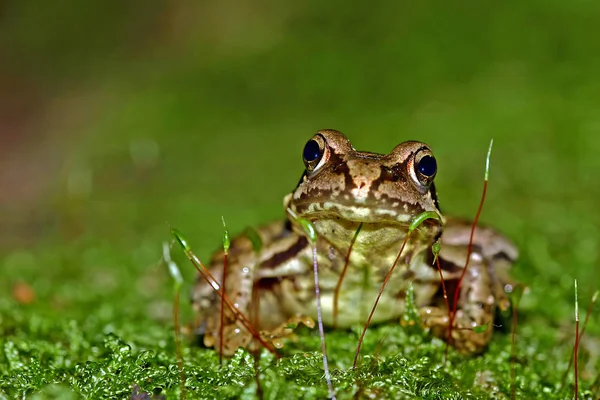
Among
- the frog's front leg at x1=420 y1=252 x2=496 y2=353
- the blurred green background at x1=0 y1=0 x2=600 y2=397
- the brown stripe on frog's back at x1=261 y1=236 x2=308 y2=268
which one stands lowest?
the frog's front leg at x1=420 y1=252 x2=496 y2=353

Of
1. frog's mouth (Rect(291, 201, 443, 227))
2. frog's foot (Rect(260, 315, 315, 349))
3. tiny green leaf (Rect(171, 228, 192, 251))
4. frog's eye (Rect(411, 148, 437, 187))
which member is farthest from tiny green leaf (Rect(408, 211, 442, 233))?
tiny green leaf (Rect(171, 228, 192, 251))

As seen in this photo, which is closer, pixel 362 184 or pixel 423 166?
pixel 362 184

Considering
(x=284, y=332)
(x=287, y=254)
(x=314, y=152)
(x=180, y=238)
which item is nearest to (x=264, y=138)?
(x=287, y=254)

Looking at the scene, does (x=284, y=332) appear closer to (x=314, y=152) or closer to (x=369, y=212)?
(x=369, y=212)

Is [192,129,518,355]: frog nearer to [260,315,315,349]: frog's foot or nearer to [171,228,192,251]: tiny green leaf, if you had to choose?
[260,315,315,349]: frog's foot

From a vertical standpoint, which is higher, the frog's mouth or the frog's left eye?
the frog's left eye

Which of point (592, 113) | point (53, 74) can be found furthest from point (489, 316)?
point (53, 74)

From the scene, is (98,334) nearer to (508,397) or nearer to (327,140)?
(327,140)

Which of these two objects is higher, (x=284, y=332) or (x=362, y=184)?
(x=362, y=184)
